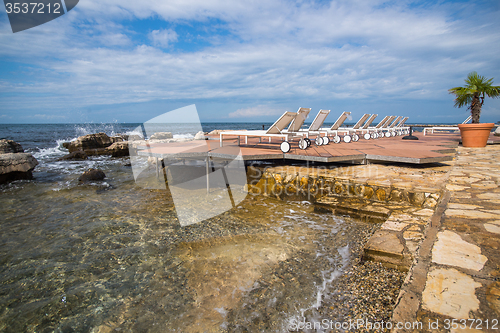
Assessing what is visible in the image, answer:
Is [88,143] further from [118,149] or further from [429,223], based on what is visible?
[429,223]

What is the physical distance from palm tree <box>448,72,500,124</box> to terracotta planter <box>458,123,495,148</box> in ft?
0.79

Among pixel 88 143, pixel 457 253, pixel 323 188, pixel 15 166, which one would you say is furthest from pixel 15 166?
pixel 457 253

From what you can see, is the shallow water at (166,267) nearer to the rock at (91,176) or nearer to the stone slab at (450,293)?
the stone slab at (450,293)

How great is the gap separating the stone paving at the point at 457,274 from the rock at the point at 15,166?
10.4 meters

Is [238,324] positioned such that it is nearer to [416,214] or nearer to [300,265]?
[300,265]

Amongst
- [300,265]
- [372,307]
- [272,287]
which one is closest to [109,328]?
[272,287]

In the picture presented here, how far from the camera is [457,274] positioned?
1716 millimetres

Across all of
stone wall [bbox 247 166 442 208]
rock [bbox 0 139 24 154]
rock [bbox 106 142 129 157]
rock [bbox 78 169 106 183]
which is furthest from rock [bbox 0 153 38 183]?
stone wall [bbox 247 166 442 208]

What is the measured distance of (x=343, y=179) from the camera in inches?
173

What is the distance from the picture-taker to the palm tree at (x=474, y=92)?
23.5 ft

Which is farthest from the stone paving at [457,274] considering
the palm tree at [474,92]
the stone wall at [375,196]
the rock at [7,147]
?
the rock at [7,147]

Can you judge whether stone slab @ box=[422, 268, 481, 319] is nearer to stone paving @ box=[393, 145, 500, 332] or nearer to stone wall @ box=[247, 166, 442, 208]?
stone paving @ box=[393, 145, 500, 332]

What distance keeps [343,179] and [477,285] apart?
2852 mm

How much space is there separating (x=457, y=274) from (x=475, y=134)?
881 cm
